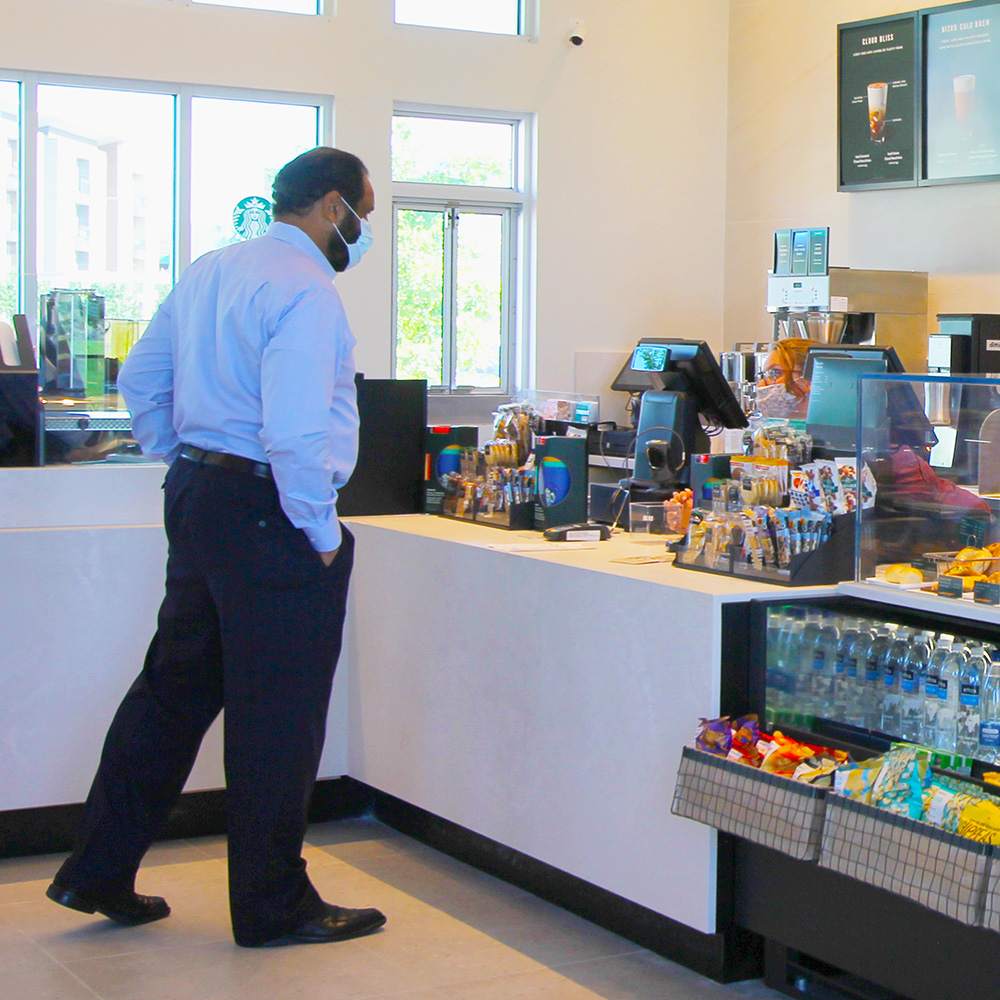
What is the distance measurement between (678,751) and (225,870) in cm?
136

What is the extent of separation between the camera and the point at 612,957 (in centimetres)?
293

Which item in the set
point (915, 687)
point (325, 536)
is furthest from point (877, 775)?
point (325, 536)

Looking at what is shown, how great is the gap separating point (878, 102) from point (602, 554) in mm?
4353

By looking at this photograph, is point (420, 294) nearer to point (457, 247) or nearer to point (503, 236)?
point (457, 247)

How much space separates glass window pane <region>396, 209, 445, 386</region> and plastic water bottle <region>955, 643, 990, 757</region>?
5315mm

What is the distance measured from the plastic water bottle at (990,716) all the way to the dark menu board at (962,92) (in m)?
4.28

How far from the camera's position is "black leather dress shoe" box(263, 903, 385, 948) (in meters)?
2.99

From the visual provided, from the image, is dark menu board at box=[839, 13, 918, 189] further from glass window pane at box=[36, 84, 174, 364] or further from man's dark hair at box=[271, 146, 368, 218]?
man's dark hair at box=[271, 146, 368, 218]

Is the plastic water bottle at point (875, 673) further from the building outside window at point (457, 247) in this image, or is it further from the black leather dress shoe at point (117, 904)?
the building outside window at point (457, 247)

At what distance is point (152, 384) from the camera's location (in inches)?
122

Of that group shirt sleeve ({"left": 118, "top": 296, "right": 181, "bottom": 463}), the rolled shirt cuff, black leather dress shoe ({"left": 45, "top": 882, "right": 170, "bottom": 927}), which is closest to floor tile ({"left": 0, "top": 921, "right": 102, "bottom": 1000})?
black leather dress shoe ({"left": 45, "top": 882, "right": 170, "bottom": 927})

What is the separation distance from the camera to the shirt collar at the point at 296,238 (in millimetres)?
2934

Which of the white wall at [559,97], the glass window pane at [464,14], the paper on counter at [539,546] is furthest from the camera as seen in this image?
the glass window pane at [464,14]

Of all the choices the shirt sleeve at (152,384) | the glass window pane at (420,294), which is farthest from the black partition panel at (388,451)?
the glass window pane at (420,294)
